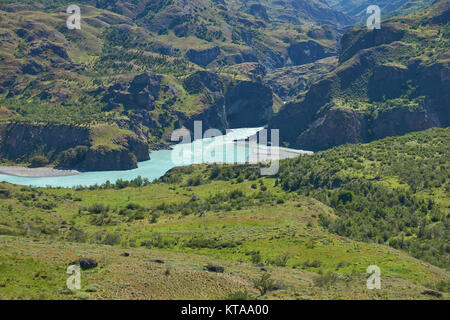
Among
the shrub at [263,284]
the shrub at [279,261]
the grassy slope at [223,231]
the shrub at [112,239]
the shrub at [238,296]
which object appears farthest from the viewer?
the shrub at [112,239]

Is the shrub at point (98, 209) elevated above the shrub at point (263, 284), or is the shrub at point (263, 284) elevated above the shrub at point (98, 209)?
the shrub at point (98, 209)

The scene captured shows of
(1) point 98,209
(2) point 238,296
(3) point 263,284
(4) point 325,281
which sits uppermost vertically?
(1) point 98,209

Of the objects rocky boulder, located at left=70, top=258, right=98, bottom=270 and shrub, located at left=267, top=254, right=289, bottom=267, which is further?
shrub, located at left=267, top=254, right=289, bottom=267

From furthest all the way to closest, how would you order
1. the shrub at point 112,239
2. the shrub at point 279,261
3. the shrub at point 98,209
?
the shrub at point 98,209 → the shrub at point 112,239 → the shrub at point 279,261

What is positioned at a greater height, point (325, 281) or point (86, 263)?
point (86, 263)

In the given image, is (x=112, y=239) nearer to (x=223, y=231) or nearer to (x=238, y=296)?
(x=223, y=231)

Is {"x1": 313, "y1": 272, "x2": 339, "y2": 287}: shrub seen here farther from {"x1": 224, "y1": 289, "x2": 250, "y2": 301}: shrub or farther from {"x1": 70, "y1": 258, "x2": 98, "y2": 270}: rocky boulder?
{"x1": 70, "y1": 258, "x2": 98, "y2": 270}: rocky boulder

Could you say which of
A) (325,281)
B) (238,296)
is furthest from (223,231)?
(238,296)

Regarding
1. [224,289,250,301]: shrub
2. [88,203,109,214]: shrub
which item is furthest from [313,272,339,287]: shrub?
[88,203,109,214]: shrub

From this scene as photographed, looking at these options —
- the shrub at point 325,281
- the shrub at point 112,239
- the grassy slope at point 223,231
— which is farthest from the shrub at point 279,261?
the shrub at point 112,239

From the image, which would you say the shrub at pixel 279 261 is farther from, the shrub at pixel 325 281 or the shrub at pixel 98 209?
the shrub at pixel 98 209

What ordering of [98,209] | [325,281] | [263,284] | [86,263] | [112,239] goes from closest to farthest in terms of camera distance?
[263,284], [86,263], [325,281], [112,239], [98,209]
